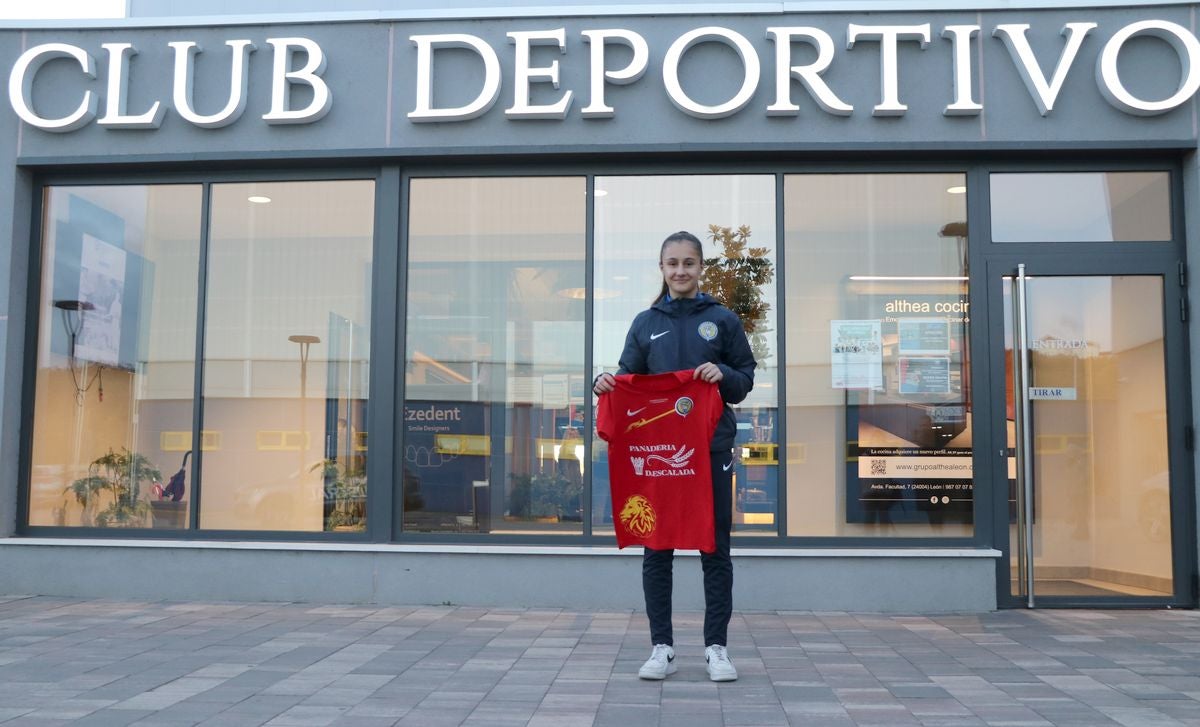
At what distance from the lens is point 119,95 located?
741cm

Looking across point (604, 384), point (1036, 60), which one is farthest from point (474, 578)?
point (1036, 60)

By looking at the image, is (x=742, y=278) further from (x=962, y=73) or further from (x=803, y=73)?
(x=962, y=73)

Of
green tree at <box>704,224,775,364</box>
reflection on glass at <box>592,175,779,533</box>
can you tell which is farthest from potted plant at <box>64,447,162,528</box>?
green tree at <box>704,224,775,364</box>

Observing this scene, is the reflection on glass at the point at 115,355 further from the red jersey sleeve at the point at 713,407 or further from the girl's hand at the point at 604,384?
the red jersey sleeve at the point at 713,407

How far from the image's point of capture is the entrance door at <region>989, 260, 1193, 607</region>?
6914 millimetres

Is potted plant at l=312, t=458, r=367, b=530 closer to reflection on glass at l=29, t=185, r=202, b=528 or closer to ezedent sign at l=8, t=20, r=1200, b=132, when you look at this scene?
reflection on glass at l=29, t=185, r=202, b=528

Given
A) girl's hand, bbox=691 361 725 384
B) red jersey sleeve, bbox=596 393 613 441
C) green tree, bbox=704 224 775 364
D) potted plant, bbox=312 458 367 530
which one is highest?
green tree, bbox=704 224 775 364

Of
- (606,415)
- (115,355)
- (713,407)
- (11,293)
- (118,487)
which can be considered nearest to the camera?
(713,407)

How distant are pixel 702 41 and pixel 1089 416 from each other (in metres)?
3.57

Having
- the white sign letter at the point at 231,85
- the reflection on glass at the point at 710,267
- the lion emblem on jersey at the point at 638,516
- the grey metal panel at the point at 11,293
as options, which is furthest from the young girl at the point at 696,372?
the grey metal panel at the point at 11,293

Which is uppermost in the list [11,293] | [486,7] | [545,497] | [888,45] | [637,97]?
[486,7]

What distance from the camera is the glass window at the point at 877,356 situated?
7.06m

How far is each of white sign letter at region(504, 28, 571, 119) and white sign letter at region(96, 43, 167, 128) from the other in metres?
2.50

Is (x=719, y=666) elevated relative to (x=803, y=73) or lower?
lower
